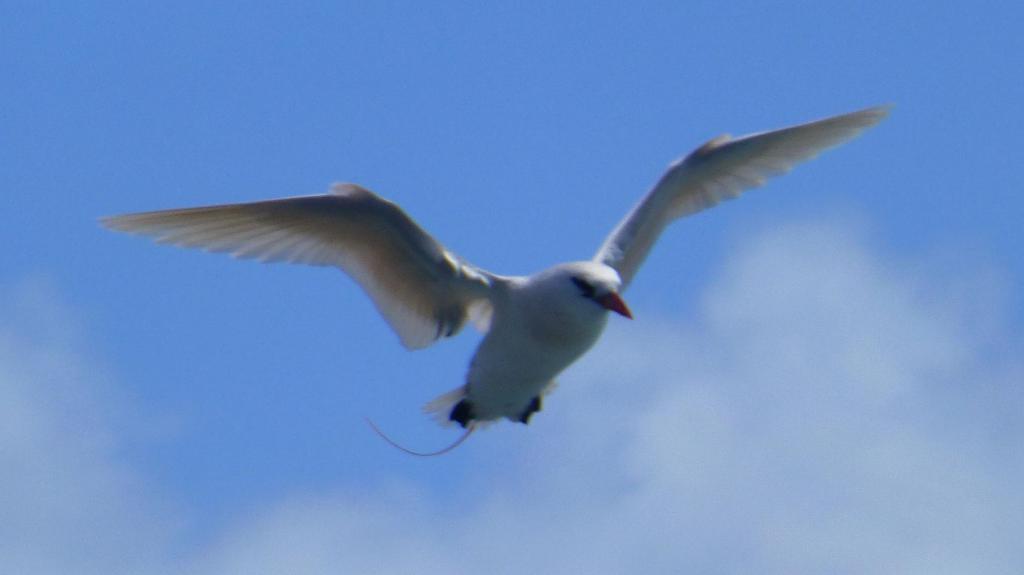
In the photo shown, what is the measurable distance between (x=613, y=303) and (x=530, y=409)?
1651mm

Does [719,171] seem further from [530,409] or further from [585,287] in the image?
[585,287]

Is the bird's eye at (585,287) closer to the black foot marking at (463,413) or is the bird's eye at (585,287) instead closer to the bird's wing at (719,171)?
the bird's wing at (719,171)

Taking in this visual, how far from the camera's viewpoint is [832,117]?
45.5ft

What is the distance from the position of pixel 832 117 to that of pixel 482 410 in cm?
353

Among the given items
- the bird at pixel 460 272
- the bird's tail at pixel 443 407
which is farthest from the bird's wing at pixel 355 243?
the bird's tail at pixel 443 407

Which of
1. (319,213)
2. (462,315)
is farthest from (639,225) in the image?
(319,213)

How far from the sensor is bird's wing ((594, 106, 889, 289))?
13.2m

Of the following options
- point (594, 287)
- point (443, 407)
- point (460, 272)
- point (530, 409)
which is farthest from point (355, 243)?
point (594, 287)

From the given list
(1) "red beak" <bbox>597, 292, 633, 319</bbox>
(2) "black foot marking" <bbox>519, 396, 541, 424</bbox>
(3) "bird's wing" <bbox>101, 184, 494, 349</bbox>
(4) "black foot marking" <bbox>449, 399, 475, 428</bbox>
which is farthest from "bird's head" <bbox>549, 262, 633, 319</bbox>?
(4) "black foot marking" <bbox>449, 399, 475, 428</bbox>

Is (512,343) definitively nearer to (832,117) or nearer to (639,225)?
(639,225)

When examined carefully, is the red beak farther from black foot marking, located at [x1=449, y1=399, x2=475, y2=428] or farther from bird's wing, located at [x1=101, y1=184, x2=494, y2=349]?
black foot marking, located at [x1=449, y1=399, x2=475, y2=428]

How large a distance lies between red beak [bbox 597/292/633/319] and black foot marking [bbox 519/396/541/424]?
4.97 ft

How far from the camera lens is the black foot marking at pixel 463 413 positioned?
12984mm

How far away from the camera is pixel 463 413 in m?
13.1
